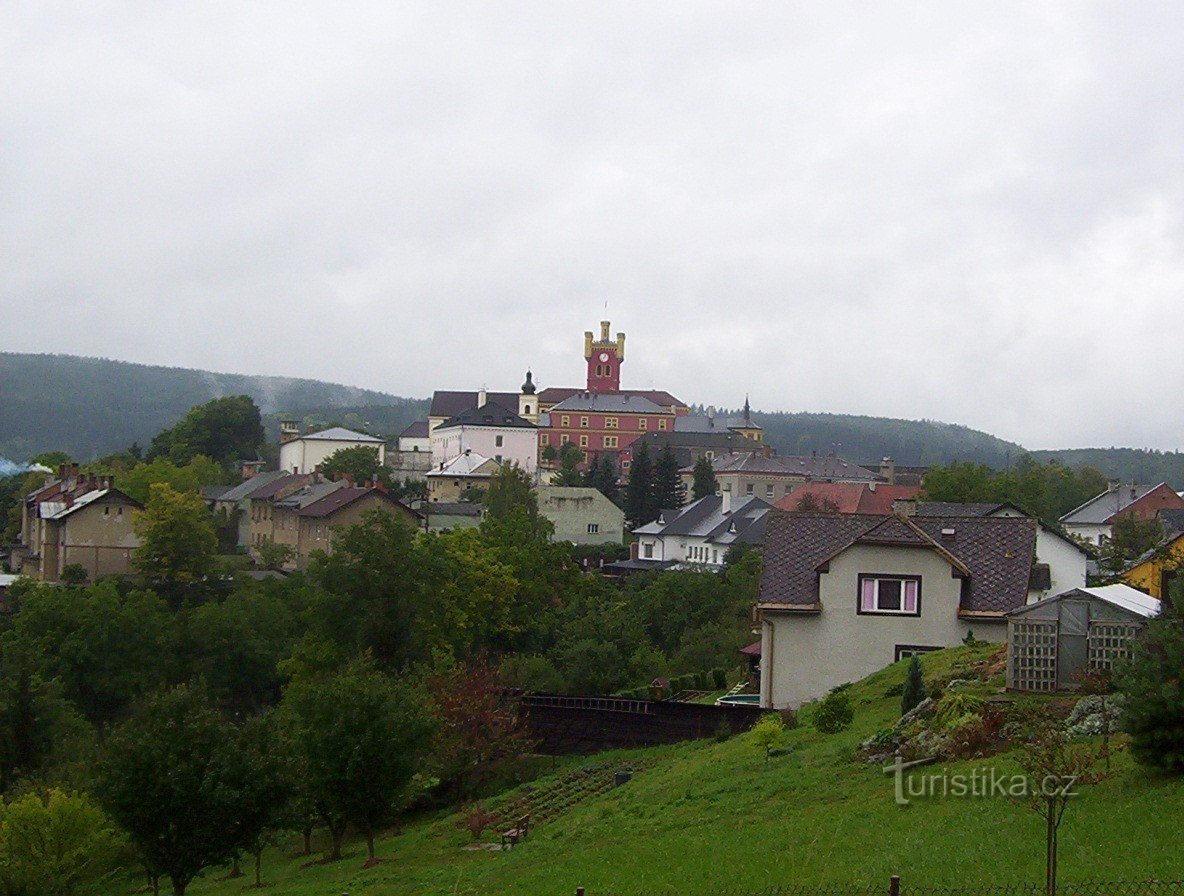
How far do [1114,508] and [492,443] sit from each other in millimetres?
60498

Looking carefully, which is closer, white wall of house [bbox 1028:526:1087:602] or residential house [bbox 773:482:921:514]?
white wall of house [bbox 1028:526:1087:602]

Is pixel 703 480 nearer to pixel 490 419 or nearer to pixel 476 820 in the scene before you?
pixel 490 419

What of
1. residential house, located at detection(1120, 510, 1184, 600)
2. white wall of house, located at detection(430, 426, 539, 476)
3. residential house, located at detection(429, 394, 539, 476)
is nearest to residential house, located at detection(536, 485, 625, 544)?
white wall of house, located at detection(430, 426, 539, 476)

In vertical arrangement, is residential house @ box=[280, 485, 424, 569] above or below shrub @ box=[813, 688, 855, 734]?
above

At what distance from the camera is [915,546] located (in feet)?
97.8

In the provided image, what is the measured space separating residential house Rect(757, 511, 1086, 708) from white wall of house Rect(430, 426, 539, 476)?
339 feet

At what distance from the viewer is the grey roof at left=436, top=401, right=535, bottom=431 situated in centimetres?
13700

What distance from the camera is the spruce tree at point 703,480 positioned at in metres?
120

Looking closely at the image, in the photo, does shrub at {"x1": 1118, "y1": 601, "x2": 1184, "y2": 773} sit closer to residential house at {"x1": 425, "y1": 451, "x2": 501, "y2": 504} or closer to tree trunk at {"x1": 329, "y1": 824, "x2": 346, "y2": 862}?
tree trunk at {"x1": 329, "y1": 824, "x2": 346, "y2": 862}

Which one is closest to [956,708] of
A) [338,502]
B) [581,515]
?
[338,502]

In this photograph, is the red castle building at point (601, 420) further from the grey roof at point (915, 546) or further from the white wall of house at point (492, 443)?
the grey roof at point (915, 546)

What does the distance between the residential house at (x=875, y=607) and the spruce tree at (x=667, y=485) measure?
7949 centimetres

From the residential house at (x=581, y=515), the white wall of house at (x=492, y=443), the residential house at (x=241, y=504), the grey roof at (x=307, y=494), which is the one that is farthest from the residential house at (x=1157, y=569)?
the white wall of house at (x=492, y=443)

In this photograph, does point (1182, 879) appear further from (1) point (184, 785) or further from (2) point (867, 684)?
(1) point (184, 785)
